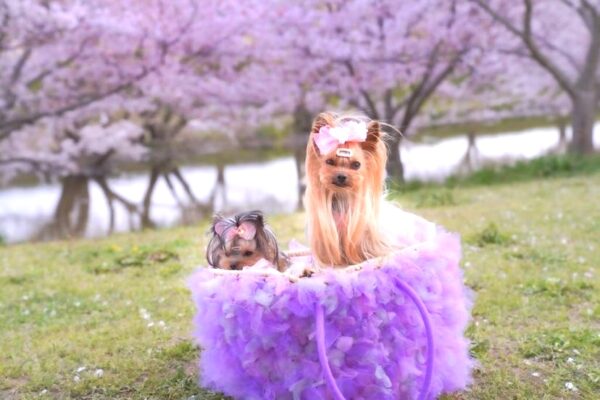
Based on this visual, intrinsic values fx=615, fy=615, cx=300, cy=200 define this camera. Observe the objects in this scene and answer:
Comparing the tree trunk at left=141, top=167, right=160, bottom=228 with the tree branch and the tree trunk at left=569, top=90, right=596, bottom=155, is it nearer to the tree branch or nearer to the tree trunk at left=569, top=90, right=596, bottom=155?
the tree branch

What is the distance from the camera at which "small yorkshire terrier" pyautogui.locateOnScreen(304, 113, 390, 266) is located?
320cm

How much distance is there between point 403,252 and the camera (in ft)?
10.6

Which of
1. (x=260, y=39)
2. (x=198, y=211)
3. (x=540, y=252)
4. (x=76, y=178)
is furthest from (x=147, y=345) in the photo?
(x=76, y=178)

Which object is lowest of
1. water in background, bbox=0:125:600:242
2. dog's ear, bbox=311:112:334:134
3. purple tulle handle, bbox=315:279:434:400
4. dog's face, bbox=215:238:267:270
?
water in background, bbox=0:125:600:242

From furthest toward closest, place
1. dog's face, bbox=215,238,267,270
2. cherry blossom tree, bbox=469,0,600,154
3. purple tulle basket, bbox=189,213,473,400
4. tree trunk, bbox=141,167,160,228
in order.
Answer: tree trunk, bbox=141,167,160,228 < cherry blossom tree, bbox=469,0,600,154 < dog's face, bbox=215,238,267,270 < purple tulle basket, bbox=189,213,473,400

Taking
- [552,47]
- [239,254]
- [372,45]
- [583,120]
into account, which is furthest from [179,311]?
[552,47]

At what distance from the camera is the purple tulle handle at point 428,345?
2945 mm

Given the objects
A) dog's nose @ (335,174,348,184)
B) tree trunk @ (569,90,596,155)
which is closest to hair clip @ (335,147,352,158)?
dog's nose @ (335,174,348,184)

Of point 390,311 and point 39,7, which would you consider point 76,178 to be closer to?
point 39,7

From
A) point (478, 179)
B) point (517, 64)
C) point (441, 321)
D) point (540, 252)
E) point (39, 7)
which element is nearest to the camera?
point (441, 321)

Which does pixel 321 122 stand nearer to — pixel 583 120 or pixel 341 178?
pixel 341 178

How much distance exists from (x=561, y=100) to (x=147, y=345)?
24230 mm

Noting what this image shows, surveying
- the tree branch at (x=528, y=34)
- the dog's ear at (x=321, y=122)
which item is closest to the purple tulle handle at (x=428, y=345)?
the dog's ear at (x=321, y=122)

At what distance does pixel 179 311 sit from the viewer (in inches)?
207
